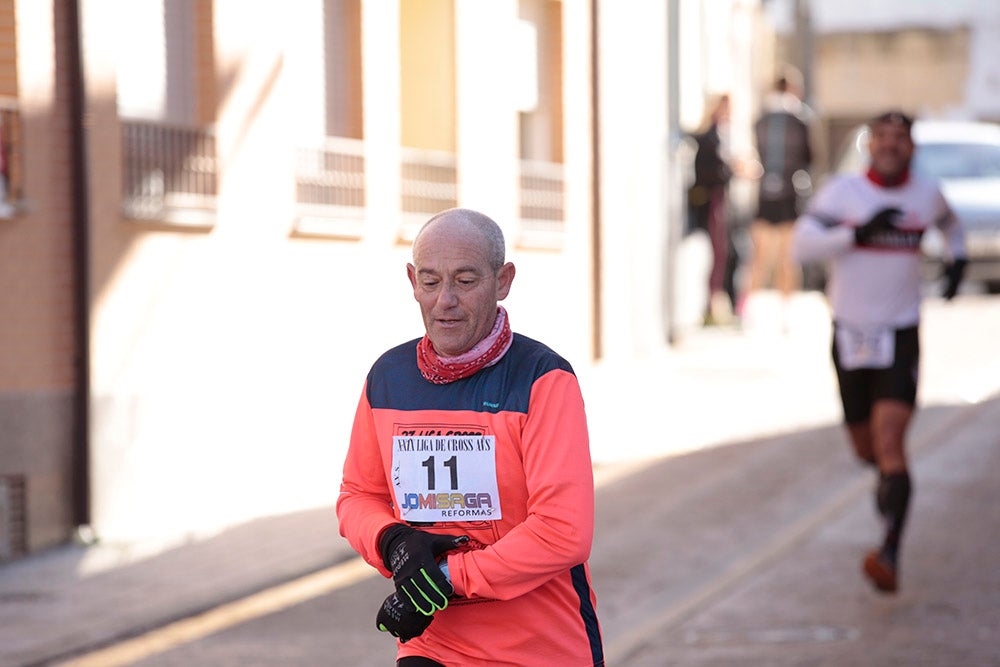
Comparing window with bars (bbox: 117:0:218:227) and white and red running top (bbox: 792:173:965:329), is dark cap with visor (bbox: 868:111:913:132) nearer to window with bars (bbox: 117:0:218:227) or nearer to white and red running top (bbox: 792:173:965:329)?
white and red running top (bbox: 792:173:965:329)

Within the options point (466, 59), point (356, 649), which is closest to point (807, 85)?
point (466, 59)

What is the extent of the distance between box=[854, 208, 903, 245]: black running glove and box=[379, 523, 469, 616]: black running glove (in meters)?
5.35

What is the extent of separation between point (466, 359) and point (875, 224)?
526 centimetres

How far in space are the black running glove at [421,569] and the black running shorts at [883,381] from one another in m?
5.42

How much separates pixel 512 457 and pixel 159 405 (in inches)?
298

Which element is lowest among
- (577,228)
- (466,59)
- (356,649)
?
(356,649)

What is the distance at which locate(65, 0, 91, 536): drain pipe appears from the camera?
10.6 meters

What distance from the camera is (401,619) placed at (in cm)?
381

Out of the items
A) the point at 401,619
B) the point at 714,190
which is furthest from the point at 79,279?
the point at 714,190

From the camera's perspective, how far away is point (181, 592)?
30.4ft

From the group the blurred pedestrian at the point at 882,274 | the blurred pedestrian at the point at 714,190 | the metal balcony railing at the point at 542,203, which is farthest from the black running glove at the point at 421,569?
the blurred pedestrian at the point at 714,190

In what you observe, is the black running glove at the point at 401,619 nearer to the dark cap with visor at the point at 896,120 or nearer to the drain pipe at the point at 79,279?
the dark cap with visor at the point at 896,120

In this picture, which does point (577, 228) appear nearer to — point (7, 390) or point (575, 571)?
point (7, 390)

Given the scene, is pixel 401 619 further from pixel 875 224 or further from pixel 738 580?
pixel 738 580
